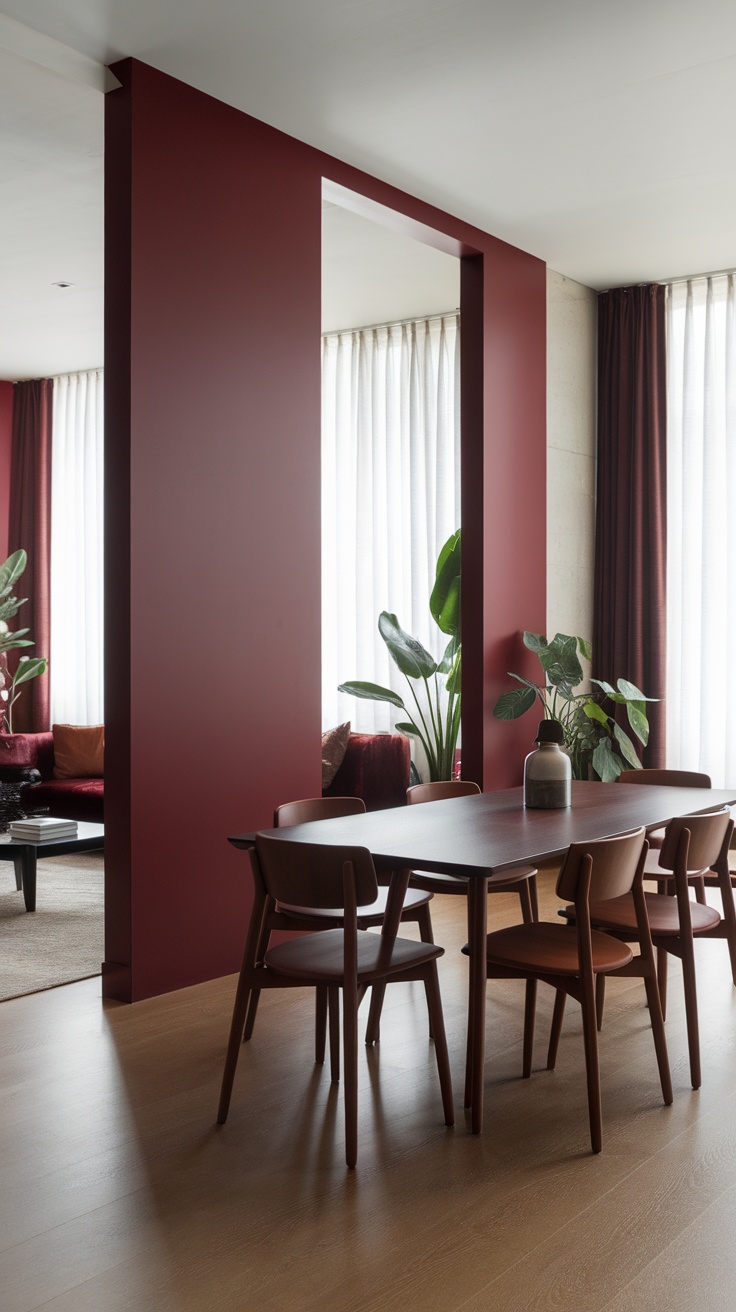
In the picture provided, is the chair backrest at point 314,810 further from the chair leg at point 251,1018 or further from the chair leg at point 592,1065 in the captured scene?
the chair leg at point 592,1065

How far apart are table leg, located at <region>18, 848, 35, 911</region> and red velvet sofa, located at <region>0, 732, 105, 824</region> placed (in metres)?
1.79

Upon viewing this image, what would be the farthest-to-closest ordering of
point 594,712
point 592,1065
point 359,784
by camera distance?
1. point 359,784
2. point 594,712
3. point 592,1065

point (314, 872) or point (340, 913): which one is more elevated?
point (314, 872)

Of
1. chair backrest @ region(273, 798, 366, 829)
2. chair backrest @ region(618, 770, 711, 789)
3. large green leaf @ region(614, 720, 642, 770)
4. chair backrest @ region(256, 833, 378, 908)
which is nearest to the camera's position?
chair backrest @ region(256, 833, 378, 908)

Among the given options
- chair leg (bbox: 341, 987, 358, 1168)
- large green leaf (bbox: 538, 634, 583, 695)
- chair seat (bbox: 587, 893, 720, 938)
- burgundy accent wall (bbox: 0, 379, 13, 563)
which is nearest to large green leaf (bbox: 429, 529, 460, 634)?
large green leaf (bbox: 538, 634, 583, 695)

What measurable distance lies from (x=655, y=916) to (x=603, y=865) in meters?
0.71

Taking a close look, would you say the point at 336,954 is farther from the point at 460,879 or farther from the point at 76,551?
the point at 76,551

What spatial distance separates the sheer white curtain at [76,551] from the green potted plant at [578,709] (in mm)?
4112

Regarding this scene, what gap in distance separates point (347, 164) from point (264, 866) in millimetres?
3569

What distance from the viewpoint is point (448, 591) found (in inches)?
261

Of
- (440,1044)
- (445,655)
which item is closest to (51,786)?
(445,655)

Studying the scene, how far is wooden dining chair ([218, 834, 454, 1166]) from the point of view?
280 centimetres

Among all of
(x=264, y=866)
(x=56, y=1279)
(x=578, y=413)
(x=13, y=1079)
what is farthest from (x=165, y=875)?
(x=578, y=413)

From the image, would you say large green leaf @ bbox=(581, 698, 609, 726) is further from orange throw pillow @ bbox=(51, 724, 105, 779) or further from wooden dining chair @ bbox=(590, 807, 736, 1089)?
orange throw pillow @ bbox=(51, 724, 105, 779)
